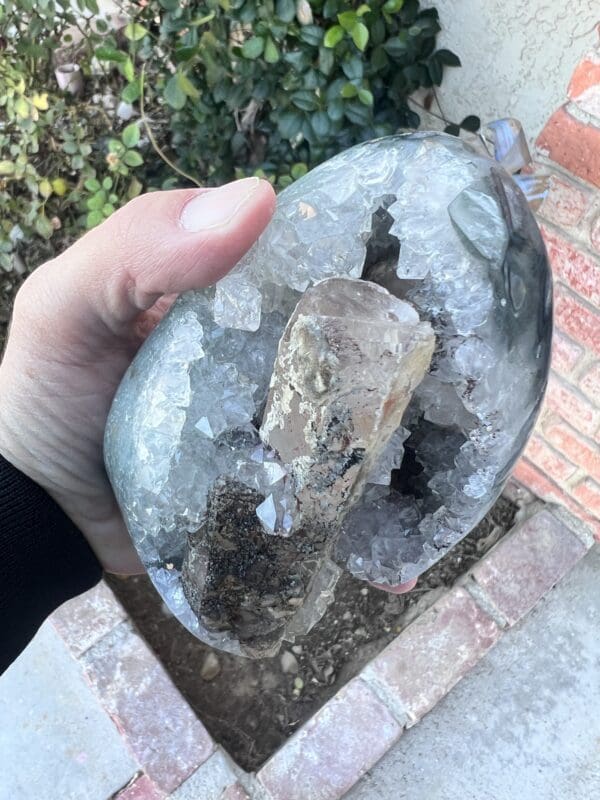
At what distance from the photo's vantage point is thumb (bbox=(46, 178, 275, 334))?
2.62 ft

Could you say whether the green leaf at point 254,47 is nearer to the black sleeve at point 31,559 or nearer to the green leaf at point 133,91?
the green leaf at point 133,91

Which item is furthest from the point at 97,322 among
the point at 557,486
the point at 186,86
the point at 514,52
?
the point at 557,486

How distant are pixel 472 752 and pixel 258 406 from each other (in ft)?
3.84

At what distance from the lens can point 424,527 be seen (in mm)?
893

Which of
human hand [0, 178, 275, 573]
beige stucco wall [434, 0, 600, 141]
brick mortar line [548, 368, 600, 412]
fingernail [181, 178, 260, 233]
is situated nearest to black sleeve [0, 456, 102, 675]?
human hand [0, 178, 275, 573]

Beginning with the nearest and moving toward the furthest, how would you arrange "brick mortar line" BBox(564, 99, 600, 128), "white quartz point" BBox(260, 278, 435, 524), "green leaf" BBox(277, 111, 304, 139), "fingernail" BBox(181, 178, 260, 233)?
1. "white quartz point" BBox(260, 278, 435, 524)
2. "fingernail" BBox(181, 178, 260, 233)
3. "brick mortar line" BBox(564, 99, 600, 128)
4. "green leaf" BBox(277, 111, 304, 139)

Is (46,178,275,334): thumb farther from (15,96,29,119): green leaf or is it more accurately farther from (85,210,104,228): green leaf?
(15,96,29,119): green leaf

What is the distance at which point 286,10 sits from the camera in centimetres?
130

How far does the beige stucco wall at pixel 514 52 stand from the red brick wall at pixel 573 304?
0.30 feet

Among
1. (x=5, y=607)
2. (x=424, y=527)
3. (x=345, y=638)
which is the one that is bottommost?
(x=345, y=638)

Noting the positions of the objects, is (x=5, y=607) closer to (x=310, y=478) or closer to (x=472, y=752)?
(x=310, y=478)

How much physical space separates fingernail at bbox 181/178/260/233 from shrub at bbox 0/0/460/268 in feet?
2.07

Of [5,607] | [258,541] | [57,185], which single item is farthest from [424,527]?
[57,185]

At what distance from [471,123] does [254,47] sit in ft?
1.52
